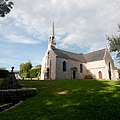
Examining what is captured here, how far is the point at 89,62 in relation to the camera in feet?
167

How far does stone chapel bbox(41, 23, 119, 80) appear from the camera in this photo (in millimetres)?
44125

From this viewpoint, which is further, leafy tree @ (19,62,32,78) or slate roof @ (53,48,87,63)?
leafy tree @ (19,62,32,78)

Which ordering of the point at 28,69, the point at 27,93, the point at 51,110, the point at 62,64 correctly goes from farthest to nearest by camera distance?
the point at 28,69
the point at 62,64
the point at 27,93
the point at 51,110

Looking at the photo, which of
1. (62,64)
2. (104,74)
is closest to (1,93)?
(62,64)

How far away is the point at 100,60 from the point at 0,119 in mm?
43589

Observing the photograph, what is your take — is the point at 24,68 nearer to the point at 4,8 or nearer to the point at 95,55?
the point at 95,55

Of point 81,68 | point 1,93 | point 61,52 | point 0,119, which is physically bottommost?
point 0,119

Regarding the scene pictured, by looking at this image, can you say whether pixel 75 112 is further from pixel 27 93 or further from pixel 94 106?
pixel 27 93

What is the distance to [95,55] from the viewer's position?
51812mm

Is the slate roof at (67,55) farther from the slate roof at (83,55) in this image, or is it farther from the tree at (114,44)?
the tree at (114,44)

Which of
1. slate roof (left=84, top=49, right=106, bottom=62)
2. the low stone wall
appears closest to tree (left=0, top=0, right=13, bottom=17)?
the low stone wall

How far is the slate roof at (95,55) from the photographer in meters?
49.3

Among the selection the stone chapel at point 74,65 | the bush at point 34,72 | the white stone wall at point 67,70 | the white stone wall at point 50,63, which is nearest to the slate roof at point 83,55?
the stone chapel at point 74,65

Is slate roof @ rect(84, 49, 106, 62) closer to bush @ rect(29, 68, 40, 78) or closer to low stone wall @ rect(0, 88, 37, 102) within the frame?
bush @ rect(29, 68, 40, 78)
